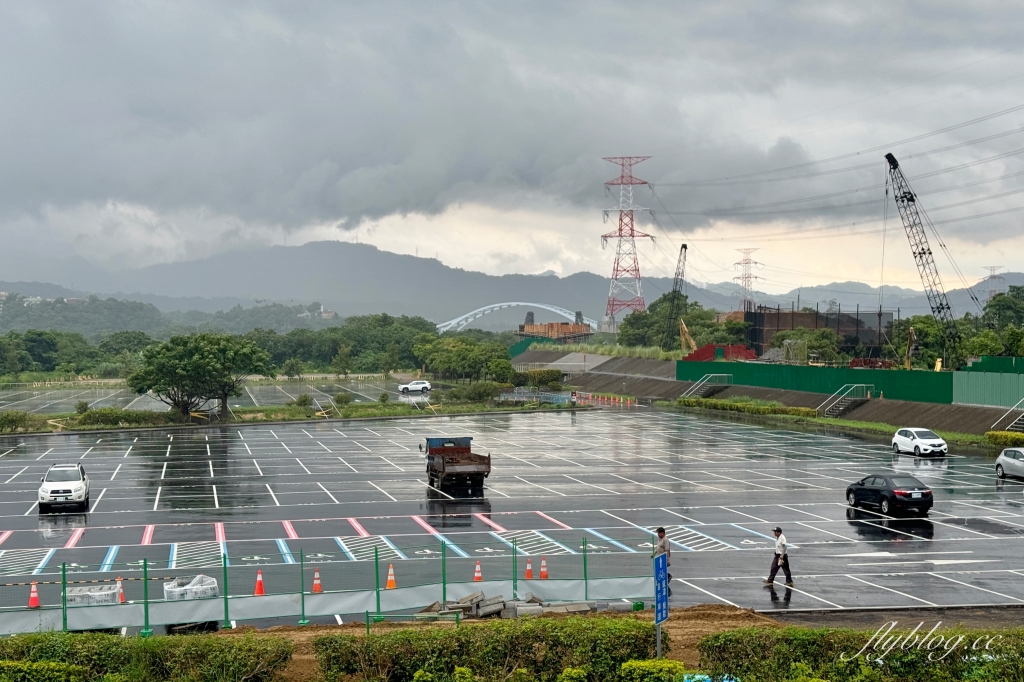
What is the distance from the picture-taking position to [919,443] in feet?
177

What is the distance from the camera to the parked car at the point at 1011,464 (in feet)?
143

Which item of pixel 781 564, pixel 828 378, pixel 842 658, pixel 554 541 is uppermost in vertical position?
pixel 828 378

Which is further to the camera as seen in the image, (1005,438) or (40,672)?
(1005,438)

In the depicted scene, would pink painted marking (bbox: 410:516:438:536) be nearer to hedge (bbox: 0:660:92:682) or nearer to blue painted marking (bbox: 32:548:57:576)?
blue painted marking (bbox: 32:548:57:576)

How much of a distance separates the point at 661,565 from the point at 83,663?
9.59m

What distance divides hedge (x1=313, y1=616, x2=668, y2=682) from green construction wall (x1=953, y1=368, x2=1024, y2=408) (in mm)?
55817

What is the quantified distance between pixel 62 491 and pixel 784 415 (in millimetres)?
56510

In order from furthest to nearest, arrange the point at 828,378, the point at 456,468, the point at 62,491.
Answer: the point at 828,378
the point at 456,468
the point at 62,491

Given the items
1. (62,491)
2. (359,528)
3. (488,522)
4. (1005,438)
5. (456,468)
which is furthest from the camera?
(1005,438)

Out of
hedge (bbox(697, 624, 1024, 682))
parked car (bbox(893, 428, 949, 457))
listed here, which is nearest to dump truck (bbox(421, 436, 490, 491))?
hedge (bbox(697, 624, 1024, 682))

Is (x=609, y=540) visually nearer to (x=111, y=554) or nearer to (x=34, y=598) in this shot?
(x=111, y=554)

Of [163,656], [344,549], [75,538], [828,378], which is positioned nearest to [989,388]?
[828,378]

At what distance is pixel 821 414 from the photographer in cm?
7775

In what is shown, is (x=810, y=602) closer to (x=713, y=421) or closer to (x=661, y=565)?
(x=661, y=565)
